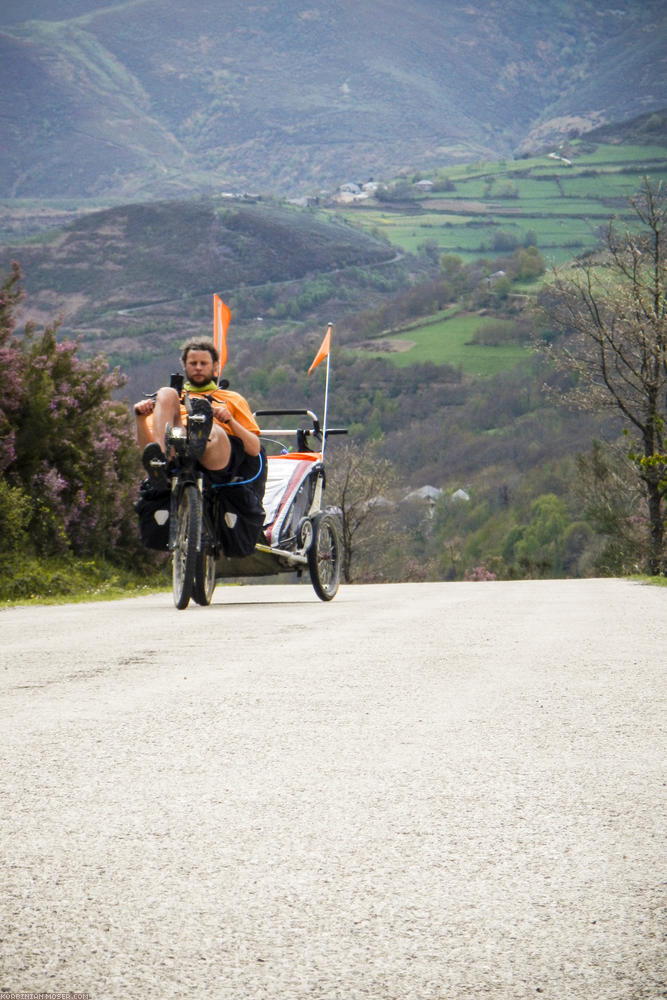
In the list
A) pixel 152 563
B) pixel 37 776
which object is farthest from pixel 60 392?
pixel 37 776

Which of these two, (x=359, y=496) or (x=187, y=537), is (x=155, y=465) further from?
(x=359, y=496)

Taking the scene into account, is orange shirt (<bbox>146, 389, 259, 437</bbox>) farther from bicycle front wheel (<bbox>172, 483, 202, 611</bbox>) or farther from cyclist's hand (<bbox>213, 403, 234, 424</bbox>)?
bicycle front wheel (<bbox>172, 483, 202, 611</bbox>)

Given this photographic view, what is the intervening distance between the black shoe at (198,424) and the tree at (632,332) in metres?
20.6

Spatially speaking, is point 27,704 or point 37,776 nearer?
point 37,776

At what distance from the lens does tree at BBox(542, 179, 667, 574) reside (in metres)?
31.2

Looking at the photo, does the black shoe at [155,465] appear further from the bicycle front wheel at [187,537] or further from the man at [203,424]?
the bicycle front wheel at [187,537]

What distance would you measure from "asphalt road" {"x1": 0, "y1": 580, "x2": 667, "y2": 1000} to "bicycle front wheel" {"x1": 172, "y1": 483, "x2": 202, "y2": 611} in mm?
2898

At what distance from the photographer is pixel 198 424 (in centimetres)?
954

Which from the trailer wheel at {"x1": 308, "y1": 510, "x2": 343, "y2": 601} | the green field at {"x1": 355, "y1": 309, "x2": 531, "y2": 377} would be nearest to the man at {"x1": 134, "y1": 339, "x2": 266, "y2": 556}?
the trailer wheel at {"x1": 308, "y1": 510, "x2": 343, "y2": 601}

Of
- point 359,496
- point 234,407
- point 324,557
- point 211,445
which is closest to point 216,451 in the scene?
point 211,445

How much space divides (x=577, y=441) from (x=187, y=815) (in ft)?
339

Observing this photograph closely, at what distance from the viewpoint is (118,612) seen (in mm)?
10453

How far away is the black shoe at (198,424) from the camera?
31.1 ft

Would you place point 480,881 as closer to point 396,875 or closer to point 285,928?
point 396,875
